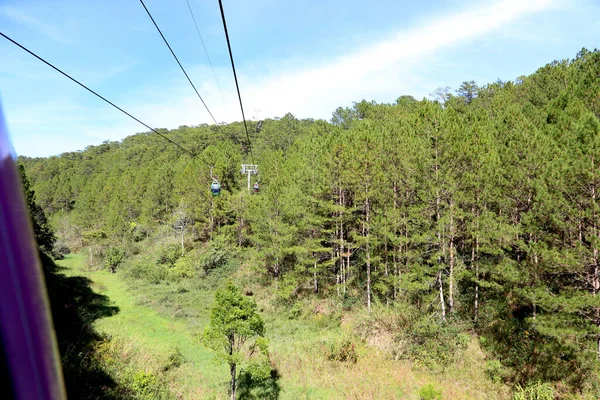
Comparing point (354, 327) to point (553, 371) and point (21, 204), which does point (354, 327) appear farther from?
point (21, 204)

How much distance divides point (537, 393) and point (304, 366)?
885 centimetres

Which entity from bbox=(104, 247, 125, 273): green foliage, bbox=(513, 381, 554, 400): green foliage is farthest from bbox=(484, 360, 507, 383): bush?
bbox=(104, 247, 125, 273): green foliage

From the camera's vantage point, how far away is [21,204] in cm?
105

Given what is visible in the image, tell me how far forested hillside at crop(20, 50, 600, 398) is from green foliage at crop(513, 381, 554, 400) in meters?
0.85

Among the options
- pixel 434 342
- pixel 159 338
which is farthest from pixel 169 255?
pixel 434 342

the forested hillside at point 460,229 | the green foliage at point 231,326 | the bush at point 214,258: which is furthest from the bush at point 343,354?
the bush at point 214,258

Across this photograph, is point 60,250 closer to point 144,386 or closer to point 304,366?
point 304,366

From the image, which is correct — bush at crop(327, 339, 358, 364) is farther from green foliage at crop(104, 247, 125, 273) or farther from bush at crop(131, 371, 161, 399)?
green foliage at crop(104, 247, 125, 273)

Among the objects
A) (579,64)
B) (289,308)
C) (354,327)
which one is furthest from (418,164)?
(579,64)

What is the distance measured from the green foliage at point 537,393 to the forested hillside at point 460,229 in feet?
2.79

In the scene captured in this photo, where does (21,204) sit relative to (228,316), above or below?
above

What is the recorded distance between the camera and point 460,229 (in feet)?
59.6

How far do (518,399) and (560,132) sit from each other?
425 inches

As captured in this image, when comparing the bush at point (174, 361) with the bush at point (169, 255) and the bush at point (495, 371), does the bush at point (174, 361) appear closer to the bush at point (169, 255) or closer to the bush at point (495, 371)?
the bush at point (495, 371)
